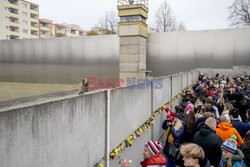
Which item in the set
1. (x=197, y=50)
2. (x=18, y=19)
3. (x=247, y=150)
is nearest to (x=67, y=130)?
(x=247, y=150)

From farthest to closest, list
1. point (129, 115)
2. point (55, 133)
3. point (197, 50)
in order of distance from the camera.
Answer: point (197, 50) → point (129, 115) → point (55, 133)

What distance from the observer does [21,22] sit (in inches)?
2672

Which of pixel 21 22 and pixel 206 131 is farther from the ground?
pixel 21 22

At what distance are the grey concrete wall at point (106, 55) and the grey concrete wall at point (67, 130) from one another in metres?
19.6

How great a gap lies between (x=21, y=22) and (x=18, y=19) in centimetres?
132

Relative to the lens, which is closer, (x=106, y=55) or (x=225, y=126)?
(x=225, y=126)

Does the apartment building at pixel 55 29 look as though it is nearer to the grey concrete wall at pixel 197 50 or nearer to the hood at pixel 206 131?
the grey concrete wall at pixel 197 50

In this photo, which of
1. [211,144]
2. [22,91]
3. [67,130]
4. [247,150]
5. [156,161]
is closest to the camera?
[67,130]

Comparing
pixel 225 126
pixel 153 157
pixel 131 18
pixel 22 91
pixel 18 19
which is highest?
pixel 18 19

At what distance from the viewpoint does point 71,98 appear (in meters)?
2.57

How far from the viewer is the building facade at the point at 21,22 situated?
62.1 meters

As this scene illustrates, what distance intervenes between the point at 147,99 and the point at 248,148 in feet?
9.30

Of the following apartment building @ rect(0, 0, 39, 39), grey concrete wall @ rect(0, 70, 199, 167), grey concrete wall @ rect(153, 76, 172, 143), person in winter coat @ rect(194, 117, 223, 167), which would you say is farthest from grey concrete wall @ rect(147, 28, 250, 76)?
apartment building @ rect(0, 0, 39, 39)

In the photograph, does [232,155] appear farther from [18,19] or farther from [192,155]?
[18,19]
